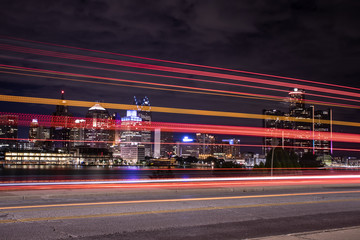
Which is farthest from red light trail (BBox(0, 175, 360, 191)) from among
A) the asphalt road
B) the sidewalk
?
the sidewalk

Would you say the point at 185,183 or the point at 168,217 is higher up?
the point at 168,217

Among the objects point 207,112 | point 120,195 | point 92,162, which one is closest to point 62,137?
point 92,162

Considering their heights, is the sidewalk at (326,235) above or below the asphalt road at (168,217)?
above

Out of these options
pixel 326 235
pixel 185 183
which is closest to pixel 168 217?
pixel 326 235

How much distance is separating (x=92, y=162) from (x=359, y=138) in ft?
533

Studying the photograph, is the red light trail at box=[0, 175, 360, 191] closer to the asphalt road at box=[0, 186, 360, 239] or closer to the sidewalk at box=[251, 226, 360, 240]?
the asphalt road at box=[0, 186, 360, 239]

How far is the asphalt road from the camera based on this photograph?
798 cm

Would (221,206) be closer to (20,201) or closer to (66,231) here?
(66,231)

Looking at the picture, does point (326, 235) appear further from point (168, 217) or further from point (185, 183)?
point (185, 183)

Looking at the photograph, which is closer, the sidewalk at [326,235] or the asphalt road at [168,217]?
the sidewalk at [326,235]

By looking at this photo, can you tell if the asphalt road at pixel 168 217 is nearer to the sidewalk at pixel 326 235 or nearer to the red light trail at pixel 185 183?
the sidewalk at pixel 326 235

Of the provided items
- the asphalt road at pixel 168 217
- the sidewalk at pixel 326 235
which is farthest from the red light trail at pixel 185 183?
the sidewalk at pixel 326 235

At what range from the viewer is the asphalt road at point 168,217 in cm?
798

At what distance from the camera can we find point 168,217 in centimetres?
1004
